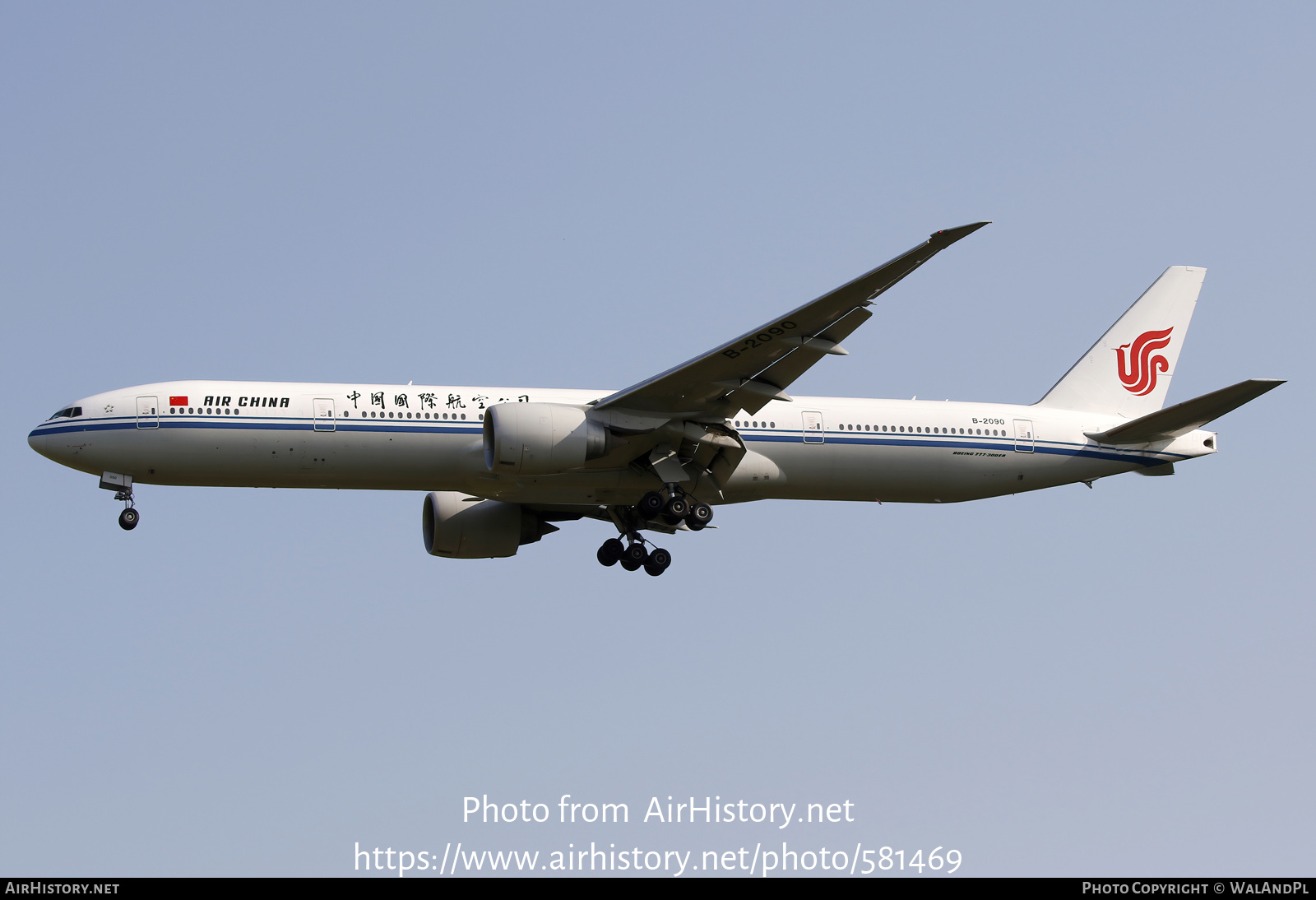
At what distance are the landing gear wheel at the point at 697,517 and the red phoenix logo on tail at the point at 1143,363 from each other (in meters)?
11.6

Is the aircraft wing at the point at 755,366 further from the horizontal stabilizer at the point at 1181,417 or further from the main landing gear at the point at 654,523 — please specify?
the horizontal stabilizer at the point at 1181,417

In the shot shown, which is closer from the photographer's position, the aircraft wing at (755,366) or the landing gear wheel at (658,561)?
the aircraft wing at (755,366)

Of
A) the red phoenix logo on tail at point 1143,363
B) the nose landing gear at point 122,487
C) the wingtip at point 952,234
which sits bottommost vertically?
the nose landing gear at point 122,487

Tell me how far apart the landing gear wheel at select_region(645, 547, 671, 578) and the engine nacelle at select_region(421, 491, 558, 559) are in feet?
13.1

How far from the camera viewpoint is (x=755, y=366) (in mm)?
28688

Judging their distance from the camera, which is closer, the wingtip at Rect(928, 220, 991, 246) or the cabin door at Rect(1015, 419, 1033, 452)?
the wingtip at Rect(928, 220, 991, 246)

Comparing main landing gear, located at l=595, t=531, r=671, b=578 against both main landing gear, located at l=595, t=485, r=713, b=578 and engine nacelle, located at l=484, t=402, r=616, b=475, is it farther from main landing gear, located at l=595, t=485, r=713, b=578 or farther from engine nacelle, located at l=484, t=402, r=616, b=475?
engine nacelle, located at l=484, t=402, r=616, b=475

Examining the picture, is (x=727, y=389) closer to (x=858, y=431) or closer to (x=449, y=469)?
(x=858, y=431)

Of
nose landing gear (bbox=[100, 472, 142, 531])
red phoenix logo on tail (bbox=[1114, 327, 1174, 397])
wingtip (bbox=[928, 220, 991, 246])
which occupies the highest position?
red phoenix logo on tail (bbox=[1114, 327, 1174, 397])

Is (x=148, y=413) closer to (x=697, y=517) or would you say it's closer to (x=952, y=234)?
(x=697, y=517)

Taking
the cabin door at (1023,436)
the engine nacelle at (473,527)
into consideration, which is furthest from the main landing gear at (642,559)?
the cabin door at (1023,436)

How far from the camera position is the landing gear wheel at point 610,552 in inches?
1312

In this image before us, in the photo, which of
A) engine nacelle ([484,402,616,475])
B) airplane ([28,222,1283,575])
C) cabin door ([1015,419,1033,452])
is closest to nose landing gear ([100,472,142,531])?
airplane ([28,222,1283,575])

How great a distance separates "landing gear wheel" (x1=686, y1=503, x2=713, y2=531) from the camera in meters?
30.9
